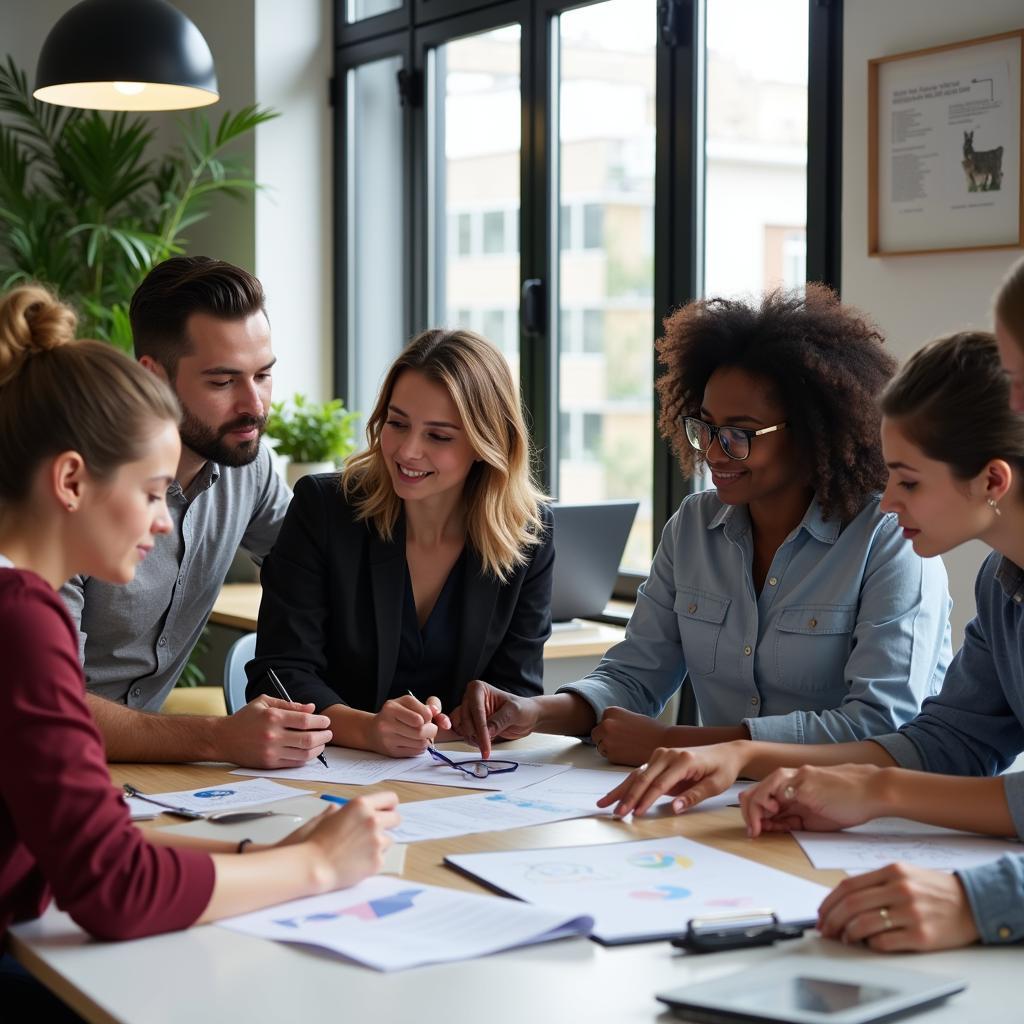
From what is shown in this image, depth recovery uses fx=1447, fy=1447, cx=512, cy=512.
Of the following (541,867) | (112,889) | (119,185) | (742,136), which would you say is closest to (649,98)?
(742,136)

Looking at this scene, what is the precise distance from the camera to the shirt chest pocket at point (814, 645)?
2.21 meters

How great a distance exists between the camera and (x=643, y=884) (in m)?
1.54

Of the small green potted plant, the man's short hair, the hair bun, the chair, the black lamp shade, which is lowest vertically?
the chair

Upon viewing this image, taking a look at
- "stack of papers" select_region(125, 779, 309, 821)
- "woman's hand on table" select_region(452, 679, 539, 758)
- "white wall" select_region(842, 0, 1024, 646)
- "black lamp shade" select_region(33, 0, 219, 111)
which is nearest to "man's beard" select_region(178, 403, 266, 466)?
"woman's hand on table" select_region(452, 679, 539, 758)

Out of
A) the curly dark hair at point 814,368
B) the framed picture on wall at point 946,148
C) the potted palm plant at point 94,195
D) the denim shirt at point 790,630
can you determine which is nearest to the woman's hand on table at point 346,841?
the denim shirt at point 790,630

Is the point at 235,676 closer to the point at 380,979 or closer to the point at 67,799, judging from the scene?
the point at 67,799

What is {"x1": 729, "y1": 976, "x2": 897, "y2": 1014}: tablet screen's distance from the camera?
1.19 metres

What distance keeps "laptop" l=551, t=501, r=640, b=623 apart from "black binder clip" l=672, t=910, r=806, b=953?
6.52 feet

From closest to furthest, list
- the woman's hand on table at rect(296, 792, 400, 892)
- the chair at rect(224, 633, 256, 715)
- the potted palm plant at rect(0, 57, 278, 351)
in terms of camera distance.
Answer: the woman's hand on table at rect(296, 792, 400, 892) < the chair at rect(224, 633, 256, 715) < the potted palm plant at rect(0, 57, 278, 351)

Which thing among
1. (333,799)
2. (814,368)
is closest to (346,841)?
(333,799)

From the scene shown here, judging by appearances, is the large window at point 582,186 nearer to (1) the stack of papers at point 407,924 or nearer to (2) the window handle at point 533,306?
(2) the window handle at point 533,306

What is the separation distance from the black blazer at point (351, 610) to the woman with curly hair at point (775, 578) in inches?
8.4

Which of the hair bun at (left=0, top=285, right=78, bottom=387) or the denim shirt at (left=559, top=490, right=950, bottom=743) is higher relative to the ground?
the hair bun at (left=0, top=285, right=78, bottom=387)

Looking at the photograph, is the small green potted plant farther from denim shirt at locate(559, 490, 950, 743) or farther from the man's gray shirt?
denim shirt at locate(559, 490, 950, 743)
